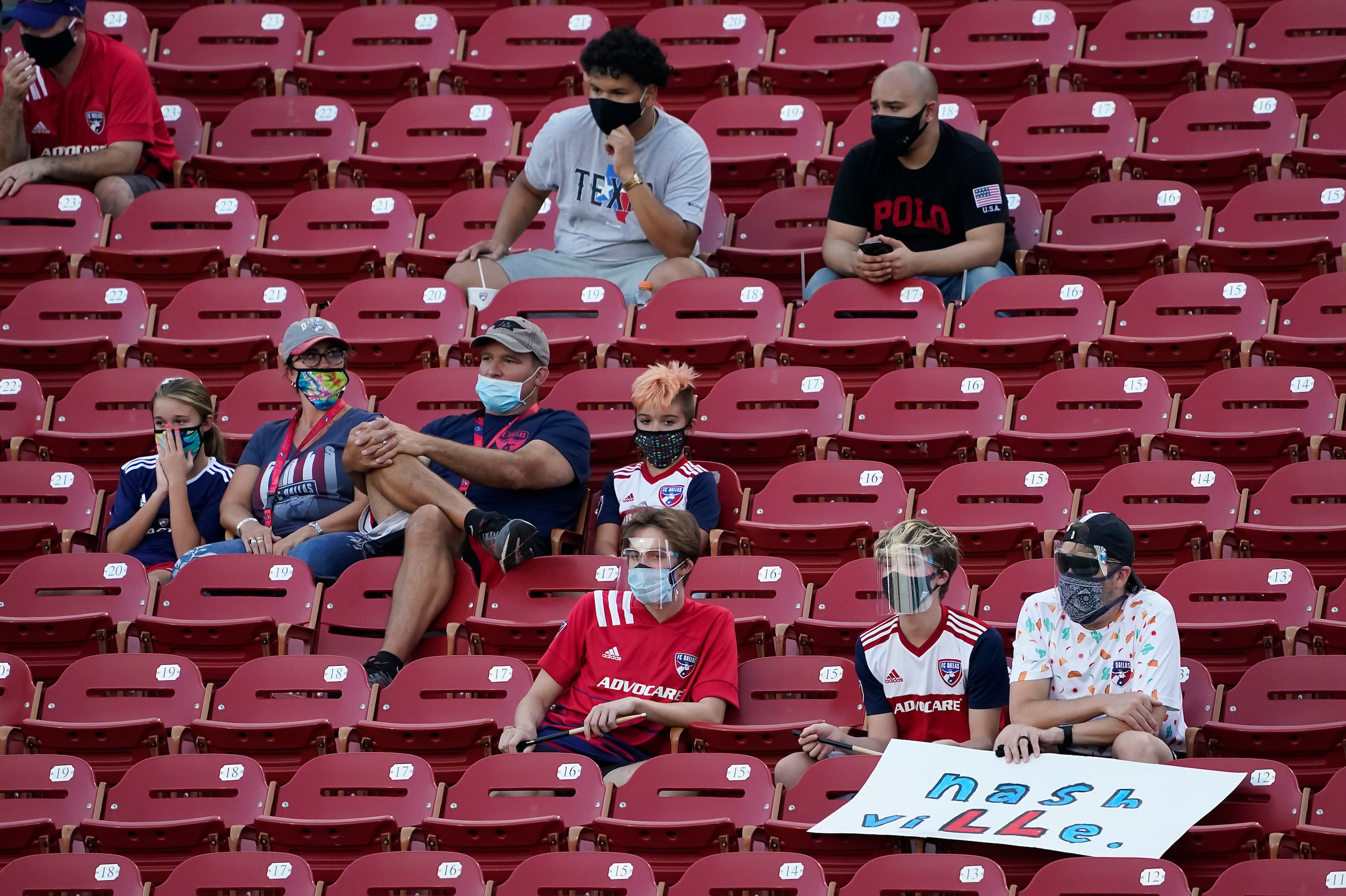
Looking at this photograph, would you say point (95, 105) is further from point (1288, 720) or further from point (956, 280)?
point (1288, 720)

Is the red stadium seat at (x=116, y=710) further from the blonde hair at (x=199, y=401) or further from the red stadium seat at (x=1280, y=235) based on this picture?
the red stadium seat at (x=1280, y=235)

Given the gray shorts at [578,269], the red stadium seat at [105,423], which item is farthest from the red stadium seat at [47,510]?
the gray shorts at [578,269]

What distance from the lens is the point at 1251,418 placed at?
615cm

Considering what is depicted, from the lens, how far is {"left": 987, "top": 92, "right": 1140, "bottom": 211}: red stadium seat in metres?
7.59

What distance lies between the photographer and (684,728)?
5.09m

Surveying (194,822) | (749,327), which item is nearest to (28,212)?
(749,327)

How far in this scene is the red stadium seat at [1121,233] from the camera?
277 inches

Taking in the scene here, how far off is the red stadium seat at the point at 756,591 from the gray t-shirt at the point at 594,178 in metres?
1.94

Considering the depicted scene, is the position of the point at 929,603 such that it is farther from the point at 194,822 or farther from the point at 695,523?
the point at 194,822

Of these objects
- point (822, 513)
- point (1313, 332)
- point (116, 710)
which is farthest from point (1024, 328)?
point (116, 710)

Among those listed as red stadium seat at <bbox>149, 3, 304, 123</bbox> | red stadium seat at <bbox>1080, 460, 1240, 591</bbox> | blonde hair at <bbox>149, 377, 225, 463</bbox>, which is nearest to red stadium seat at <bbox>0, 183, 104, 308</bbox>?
red stadium seat at <bbox>149, 3, 304, 123</bbox>

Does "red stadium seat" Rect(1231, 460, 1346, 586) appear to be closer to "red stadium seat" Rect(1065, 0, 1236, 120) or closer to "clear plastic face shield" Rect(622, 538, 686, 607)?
"clear plastic face shield" Rect(622, 538, 686, 607)

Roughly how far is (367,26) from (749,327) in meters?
3.16

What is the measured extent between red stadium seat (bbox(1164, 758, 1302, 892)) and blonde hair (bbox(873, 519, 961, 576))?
0.79 m
